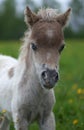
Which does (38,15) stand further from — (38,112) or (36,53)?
(38,112)

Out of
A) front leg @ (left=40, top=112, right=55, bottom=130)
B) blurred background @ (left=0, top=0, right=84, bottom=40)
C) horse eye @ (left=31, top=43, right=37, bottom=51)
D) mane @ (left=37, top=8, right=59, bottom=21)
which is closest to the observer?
horse eye @ (left=31, top=43, right=37, bottom=51)

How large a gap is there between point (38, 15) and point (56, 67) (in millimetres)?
820

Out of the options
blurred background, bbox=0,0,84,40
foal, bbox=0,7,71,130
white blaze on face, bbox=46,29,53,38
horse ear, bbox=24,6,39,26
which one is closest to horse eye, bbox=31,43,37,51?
foal, bbox=0,7,71,130

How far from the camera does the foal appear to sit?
207 inches

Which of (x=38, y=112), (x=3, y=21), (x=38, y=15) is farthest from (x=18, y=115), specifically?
(x=3, y=21)

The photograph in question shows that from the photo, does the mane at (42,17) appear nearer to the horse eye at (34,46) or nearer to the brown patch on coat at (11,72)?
the horse eye at (34,46)

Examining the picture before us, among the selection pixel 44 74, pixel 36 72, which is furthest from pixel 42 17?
pixel 44 74

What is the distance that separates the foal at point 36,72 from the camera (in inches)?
207

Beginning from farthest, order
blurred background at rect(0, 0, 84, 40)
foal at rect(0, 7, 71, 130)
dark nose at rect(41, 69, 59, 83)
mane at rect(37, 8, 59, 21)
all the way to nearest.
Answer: blurred background at rect(0, 0, 84, 40), mane at rect(37, 8, 59, 21), foal at rect(0, 7, 71, 130), dark nose at rect(41, 69, 59, 83)

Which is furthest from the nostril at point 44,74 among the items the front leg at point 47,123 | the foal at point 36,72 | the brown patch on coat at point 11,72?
the brown patch on coat at point 11,72

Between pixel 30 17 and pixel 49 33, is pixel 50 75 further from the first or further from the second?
pixel 30 17

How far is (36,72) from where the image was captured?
5.56 meters

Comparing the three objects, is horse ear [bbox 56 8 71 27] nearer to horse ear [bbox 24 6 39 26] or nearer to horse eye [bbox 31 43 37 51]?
horse ear [bbox 24 6 39 26]

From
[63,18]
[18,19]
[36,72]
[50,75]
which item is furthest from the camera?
[18,19]
